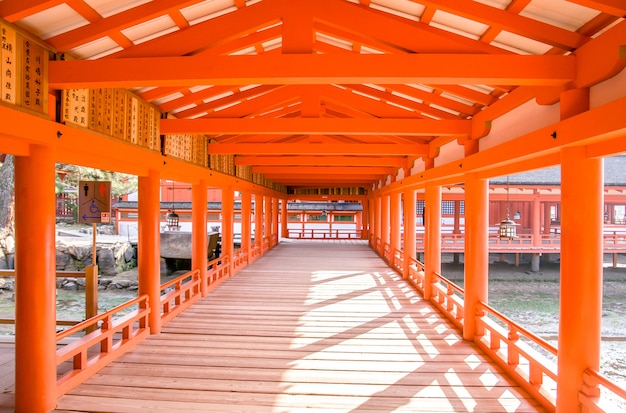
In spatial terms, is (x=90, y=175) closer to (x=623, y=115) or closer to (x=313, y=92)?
(x=313, y=92)

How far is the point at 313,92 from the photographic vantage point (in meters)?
6.02

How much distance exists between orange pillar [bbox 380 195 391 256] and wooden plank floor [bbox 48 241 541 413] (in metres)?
7.11

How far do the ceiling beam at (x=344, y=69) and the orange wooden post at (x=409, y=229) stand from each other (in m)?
7.48

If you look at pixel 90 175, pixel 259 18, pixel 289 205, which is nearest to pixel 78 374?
pixel 259 18

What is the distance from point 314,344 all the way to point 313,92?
395 centimetres

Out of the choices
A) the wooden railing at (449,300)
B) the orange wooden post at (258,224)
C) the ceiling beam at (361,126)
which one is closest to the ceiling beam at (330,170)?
the orange wooden post at (258,224)

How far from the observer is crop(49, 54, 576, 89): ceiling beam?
335cm

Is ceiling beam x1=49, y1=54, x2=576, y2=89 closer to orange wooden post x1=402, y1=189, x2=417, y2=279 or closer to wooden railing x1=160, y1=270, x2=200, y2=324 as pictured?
wooden railing x1=160, y1=270, x2=200, y2=324

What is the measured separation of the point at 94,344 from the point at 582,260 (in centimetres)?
574

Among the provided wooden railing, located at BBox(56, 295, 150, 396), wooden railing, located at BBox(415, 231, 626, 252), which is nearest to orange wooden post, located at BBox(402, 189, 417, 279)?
wooden railing, located at BBox(56, 295, 150, 396)

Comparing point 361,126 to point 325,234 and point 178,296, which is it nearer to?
point 178,296

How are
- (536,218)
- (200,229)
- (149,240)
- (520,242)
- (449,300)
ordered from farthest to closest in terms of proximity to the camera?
(520,242)
(536,218)
(200,229)
(449,300)
(149,240)

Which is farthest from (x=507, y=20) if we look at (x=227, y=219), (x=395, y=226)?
(x=395, y=226)

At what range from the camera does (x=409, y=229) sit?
11125mm
